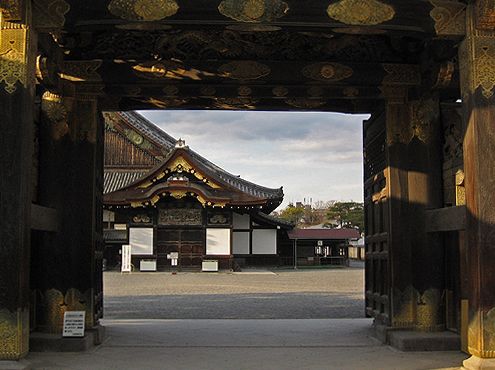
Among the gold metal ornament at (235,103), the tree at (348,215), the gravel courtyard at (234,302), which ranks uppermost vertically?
the tree at (348,215)

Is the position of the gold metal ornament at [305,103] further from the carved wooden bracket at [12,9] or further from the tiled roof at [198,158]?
the tiled roof at [198,158]

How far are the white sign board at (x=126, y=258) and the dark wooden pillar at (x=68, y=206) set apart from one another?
2572 cm

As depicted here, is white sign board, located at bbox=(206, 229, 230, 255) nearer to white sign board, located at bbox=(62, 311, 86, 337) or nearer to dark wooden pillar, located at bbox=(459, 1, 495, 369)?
white sign board, located at bbox=(62, 311, 86, 337)

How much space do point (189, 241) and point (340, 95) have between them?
28.0m

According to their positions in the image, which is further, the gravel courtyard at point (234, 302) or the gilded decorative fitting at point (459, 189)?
the gravel courtyard at point (234, 302)

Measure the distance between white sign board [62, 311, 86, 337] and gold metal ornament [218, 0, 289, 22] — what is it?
13.6 feet

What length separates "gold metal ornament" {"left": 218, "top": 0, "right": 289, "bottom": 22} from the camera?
628cm

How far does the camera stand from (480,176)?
615 centimetres

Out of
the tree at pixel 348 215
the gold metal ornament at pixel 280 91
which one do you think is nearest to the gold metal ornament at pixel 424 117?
the gold metal ornament at pixel 280 91

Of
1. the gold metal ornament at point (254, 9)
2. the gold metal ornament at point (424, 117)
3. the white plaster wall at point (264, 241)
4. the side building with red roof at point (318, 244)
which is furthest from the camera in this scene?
the side building with red roof at point (318, 244)

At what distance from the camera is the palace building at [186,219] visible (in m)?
35.0

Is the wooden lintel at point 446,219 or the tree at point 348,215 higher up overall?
the tree at point 348,215

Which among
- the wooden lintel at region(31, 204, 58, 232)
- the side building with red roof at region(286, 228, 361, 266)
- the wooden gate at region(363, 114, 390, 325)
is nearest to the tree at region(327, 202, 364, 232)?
the side building with red roof at region(286, 228, 361, 266)

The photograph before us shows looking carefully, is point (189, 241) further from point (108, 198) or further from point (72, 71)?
point (72, 71)
